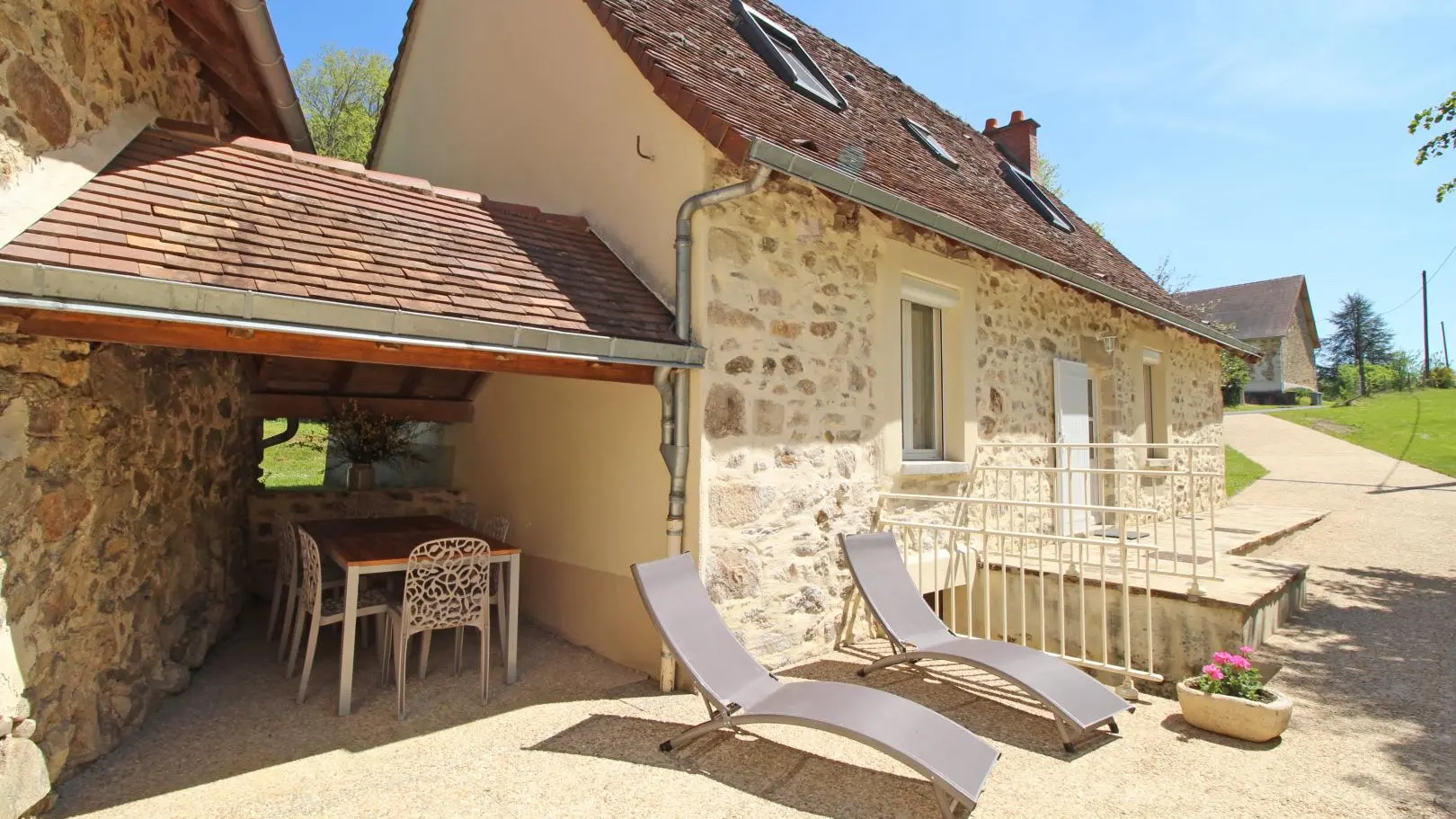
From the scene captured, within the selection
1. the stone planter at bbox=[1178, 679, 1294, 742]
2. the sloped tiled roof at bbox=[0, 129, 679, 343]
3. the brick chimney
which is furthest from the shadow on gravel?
the brick chimney

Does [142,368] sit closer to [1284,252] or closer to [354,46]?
[354,46]

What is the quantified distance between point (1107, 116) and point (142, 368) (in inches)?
424

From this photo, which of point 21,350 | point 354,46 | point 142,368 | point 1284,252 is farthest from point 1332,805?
point 1284,252

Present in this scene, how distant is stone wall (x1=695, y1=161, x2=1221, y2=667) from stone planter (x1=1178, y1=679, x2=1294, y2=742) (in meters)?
2.13

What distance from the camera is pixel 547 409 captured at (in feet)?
18.7

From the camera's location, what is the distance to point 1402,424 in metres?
24.4

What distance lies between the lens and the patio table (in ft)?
13.1

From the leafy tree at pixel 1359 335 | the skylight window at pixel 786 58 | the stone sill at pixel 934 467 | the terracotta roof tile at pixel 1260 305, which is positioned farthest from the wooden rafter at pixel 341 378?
the leafy tree at pixel 1359 335

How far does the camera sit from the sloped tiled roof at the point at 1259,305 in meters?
35.7

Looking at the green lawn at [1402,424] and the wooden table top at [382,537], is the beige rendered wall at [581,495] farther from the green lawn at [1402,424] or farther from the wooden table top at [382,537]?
the green lawn at [1402,424]

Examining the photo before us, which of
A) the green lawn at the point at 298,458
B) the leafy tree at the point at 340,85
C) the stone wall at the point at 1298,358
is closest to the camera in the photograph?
the green lawn at the point at 298,458

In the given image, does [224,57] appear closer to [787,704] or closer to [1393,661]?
[787,704]

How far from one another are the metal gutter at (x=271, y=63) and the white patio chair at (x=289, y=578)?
3027 mm

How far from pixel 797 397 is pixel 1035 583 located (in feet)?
7.19
